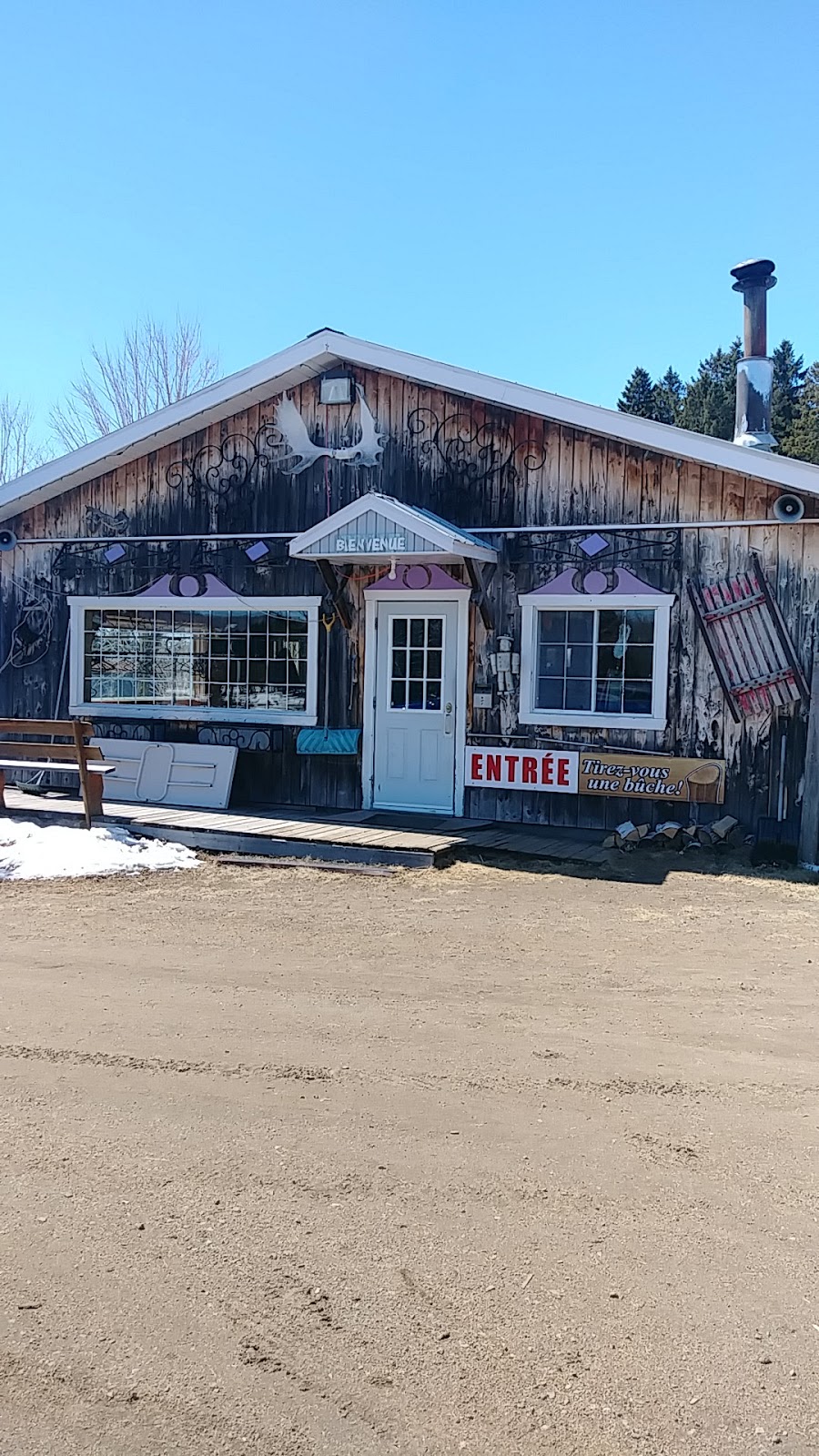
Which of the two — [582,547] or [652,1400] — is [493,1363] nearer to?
[652,1400]

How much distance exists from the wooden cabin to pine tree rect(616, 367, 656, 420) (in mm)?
40660

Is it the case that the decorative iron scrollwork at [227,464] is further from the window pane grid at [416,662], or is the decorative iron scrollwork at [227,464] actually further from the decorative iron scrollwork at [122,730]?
the decorative iron scrollwork at [122,730]

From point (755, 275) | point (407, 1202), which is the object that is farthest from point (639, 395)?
point (407, 1202)

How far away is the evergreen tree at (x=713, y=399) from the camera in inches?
1602

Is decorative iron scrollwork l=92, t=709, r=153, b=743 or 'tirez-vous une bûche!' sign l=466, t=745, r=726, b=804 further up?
decorative iron scrollwork l=92, t=709, r=153, b=743

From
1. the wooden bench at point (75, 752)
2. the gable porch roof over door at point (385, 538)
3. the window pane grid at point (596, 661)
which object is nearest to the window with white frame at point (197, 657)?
the gable porch roof over door at point (385, 538)

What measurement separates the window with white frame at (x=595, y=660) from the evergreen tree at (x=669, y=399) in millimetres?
38198

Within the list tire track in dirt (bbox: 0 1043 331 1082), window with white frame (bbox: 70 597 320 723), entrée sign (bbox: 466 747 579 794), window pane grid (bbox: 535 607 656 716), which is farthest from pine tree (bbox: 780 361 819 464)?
tire track in dirt (bbox: 0 1043 331 1082)

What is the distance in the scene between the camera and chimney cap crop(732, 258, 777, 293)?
36.4 feet

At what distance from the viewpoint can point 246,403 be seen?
11.8 metres

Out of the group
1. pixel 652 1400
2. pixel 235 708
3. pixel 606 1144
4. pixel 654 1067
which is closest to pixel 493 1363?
pixel 652 1400

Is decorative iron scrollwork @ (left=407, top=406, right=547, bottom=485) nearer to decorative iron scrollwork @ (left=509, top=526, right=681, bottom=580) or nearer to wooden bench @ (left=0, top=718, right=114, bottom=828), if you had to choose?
decorative iron scrollwork @ (left=509, top=526, right=681, bottom=580)

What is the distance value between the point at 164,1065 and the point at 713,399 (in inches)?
1633

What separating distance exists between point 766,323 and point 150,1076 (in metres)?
9.95
